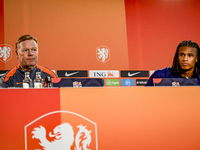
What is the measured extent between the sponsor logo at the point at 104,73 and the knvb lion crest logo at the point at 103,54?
187 millimetres

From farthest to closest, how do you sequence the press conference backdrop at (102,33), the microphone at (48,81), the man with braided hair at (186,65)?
the press conference backdrop at (102,33)
the man with braided hair at (186,65)
the microphone at (48,81)

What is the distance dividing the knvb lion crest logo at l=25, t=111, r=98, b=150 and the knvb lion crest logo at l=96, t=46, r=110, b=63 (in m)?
2.31

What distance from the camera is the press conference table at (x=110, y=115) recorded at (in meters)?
1.29

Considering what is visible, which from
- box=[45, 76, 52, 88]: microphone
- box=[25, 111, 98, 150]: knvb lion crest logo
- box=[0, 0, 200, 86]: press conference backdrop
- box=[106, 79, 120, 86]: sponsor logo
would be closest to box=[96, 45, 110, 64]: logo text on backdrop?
box=[0, 0, 200, 86]: press conference backdrop

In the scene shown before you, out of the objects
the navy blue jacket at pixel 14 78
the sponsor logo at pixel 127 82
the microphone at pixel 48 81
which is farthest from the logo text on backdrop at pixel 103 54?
the microphone at pixel 48 81

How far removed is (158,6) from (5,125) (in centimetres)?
357

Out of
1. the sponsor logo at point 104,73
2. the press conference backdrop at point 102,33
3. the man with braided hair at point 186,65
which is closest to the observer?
the man with braided hair at point 186,65

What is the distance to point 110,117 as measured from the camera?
144 cm

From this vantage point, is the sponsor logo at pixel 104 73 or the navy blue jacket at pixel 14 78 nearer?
the navy blue jacket at pixel 14 78

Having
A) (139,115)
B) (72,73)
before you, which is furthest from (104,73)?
(139,115)

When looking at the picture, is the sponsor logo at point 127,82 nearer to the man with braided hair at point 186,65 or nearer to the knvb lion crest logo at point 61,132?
the man with braided hair at point 186,65

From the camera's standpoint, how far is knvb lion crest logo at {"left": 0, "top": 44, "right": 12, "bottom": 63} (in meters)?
3.17

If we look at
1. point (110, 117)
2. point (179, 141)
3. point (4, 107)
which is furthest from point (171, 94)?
→ point (4, 107)

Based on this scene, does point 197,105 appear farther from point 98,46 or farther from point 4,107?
point 98,46
